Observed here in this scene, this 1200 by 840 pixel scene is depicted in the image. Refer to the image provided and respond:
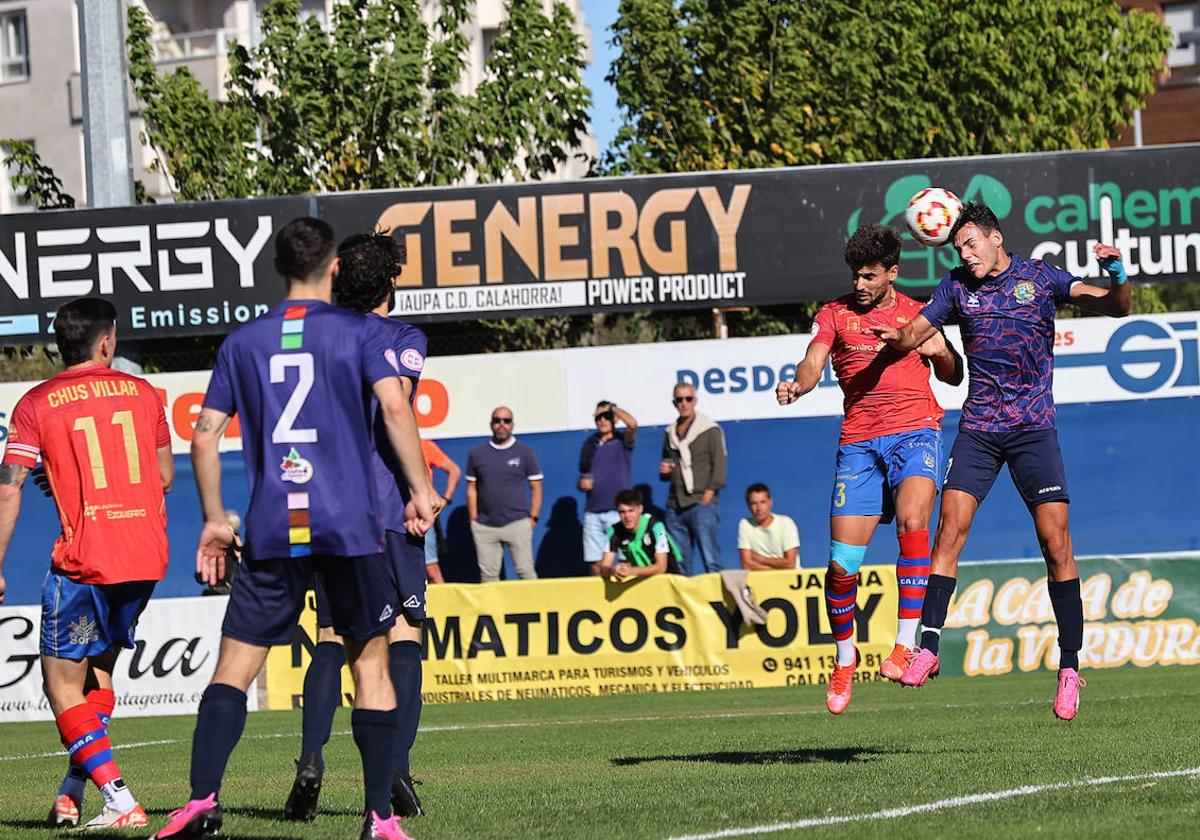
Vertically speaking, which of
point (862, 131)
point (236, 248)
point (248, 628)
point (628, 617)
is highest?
point (862, 131)

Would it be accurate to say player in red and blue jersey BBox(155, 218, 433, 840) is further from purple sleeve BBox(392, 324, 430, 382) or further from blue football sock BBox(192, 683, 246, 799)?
purple sleeve BBox(392, 324, 430, 382)

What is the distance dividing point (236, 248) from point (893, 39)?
11.1 m

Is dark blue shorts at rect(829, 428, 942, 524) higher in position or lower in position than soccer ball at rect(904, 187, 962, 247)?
lower

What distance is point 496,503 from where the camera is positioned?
750 inches

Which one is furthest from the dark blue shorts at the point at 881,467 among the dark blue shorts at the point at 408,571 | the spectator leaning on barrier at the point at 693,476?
the spectator leaning on barrier at the point at 693,476

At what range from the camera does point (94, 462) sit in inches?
296

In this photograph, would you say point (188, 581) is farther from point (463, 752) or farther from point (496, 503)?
point (463, 752)

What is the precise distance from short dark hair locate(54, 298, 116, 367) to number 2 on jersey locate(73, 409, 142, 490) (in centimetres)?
27

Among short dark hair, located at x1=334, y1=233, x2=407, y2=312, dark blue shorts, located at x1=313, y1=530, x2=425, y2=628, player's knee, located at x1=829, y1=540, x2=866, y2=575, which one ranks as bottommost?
player's knee, located at x1=829, y1=540, x2=866, y2=575

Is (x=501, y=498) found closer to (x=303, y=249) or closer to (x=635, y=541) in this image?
(x=635, y=541)

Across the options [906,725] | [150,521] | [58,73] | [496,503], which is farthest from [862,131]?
[58,73]

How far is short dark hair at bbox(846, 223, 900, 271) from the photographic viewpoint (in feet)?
29.6

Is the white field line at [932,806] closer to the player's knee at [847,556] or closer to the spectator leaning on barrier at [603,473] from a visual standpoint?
the player's knee at [847,556]

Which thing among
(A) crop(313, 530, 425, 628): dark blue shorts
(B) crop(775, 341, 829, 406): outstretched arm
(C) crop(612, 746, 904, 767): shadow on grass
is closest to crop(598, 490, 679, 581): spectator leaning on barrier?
(C) crop(612, 746, 904, 767): shadow on grass
